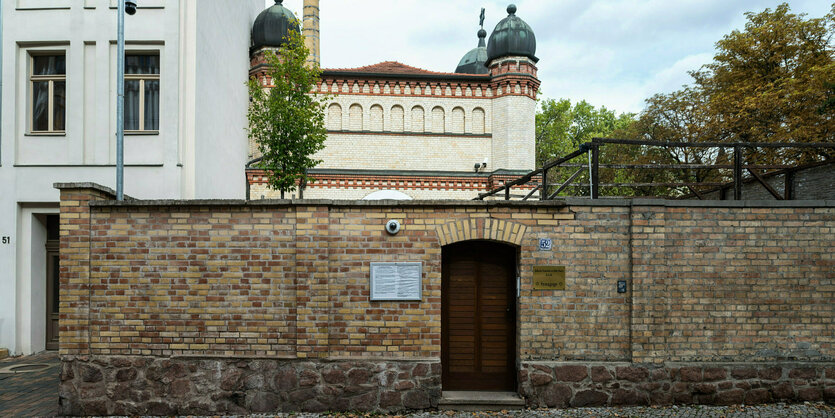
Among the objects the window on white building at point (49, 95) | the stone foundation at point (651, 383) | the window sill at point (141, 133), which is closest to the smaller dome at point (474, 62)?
the window sill at point (141, 133)

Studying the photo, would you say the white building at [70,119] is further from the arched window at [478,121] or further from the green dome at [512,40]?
the green dome at [512,40]

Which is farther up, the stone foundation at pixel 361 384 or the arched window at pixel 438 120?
the arched window at pixel 438 120

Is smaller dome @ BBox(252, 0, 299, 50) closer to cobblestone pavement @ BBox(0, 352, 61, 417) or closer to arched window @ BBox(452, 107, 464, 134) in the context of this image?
arched window @ BBox(452, 107, 464, 134)

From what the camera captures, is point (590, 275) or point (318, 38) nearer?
point (590, 275)

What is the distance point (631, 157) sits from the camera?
27031 millimetres

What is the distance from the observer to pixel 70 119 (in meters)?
10.0

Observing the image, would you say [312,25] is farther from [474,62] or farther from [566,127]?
[566,127]

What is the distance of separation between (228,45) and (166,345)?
10569 millimetres

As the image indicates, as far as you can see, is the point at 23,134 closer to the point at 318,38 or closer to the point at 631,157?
the point at 318,38

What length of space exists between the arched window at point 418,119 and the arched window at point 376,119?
4.20 ft

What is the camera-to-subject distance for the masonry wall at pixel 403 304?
6.39m

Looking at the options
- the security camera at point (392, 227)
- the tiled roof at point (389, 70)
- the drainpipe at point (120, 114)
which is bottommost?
the security camera at point (392, 227)

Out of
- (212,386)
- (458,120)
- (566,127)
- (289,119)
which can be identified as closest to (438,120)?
(458,120)

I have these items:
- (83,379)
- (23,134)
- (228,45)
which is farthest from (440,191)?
(83,379)
